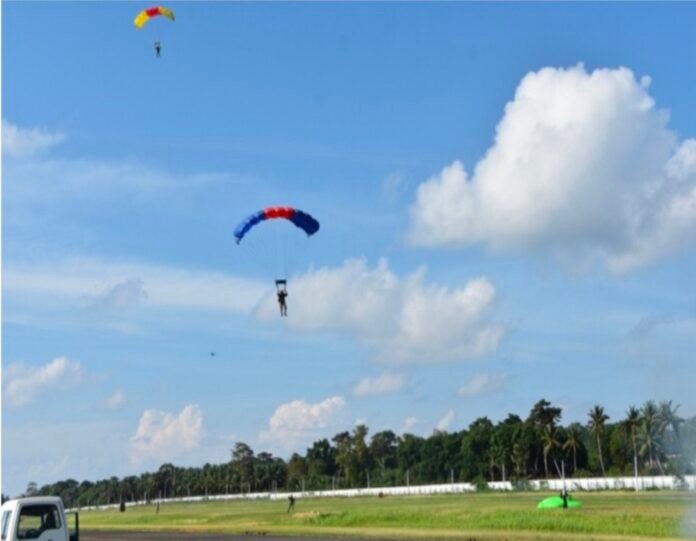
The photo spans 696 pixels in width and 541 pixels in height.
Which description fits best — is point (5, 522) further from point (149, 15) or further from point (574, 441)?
point (574, 441)

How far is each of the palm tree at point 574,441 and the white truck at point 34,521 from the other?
473ft

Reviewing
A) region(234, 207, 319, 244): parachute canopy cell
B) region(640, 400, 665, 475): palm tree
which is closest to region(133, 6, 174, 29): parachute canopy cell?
region(234, 207, 319, 244): parachute canopy cell

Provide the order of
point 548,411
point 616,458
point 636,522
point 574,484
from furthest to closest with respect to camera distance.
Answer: point 548,411 < point 616,458 < point 574,484 < point 636,522

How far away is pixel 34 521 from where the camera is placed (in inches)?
951

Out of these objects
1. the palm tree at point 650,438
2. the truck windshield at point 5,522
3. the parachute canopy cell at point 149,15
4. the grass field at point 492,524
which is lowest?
the grass field at point 492,524

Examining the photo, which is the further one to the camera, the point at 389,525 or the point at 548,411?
the point at 548,411

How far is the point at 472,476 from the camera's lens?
193m

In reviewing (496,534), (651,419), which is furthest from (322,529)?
(651,419)

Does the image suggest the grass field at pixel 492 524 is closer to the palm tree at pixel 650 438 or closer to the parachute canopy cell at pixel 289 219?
the parachute canopy cell at pixel 289 219

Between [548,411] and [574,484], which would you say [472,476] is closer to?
[548,411]

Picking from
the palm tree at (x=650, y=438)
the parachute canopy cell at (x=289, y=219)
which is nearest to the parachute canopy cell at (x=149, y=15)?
the parachute canopy cell at (x=289, y=219)

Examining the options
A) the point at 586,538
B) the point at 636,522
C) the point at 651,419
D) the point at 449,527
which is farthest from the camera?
the point at 651,419

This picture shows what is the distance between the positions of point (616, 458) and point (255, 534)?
105 meters

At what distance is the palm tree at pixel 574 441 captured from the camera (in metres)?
163
